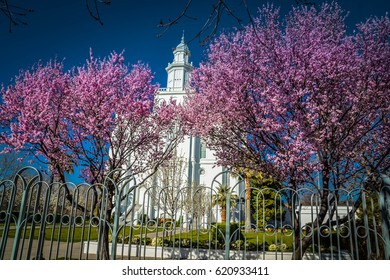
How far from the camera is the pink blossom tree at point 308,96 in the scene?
508cm

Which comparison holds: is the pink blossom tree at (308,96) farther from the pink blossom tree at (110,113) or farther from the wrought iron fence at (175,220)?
the pink blossom tree at (110,113)

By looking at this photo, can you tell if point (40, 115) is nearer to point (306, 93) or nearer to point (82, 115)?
point (82, 115)

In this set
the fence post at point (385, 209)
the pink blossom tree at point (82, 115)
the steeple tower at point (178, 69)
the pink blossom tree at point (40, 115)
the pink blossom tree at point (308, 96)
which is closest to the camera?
the fence post at point (385, 209)

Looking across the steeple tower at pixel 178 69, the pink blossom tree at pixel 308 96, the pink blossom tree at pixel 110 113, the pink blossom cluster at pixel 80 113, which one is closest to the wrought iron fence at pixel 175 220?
the pink blossom tree at pixel 308 96

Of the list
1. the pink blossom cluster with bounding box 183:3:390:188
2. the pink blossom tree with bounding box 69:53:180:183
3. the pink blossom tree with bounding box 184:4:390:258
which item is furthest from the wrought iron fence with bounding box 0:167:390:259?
the pink blossom tree with bounding box 69:53:180:183

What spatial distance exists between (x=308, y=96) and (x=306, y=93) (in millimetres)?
77

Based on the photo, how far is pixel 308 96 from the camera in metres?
5.22

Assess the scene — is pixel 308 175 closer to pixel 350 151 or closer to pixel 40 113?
pixel 350 151

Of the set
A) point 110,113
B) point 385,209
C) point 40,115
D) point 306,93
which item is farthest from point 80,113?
point 385,209

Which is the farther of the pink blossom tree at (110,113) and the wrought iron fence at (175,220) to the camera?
the pink blossom tree at (110,113)

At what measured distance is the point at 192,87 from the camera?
7246 mm

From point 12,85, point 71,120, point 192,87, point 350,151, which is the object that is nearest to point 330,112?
point 350,151

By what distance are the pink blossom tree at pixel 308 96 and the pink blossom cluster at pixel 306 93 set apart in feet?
0.06
